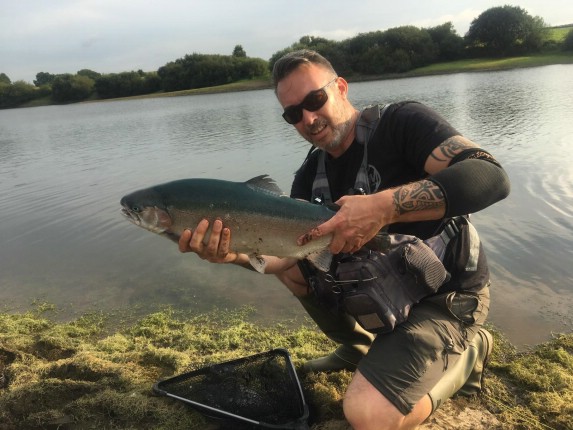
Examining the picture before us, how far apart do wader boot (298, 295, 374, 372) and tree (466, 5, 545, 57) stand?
89968 mm

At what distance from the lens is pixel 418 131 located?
333 cm

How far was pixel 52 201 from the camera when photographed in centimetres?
1266

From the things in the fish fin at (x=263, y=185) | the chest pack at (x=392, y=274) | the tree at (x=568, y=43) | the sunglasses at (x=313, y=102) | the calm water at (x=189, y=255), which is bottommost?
the calm water at (x=189, y=255)

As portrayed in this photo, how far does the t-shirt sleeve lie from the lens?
325 cm

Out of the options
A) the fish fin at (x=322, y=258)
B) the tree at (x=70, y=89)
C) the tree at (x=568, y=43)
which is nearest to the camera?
the fish fin at (x=322, y=258)

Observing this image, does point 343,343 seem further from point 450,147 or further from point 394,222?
point 450,147

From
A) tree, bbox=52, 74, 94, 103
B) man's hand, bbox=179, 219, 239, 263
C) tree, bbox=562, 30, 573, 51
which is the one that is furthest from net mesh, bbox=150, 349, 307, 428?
tree, bbox=52, 74, 94, 103

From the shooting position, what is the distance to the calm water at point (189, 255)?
6148mm

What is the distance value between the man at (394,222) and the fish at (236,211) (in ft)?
0.26

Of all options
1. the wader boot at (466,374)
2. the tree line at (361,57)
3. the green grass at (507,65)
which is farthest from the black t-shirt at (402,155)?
the tree line at (361,57)

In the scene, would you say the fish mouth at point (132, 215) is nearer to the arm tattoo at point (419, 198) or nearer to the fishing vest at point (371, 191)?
the fishing vest at point (371, 191)

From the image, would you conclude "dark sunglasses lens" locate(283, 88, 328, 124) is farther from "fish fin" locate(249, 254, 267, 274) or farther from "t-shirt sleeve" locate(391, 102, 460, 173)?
"fish fin" locate(249, 254, 267, 274)

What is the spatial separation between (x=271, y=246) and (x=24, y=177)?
1647 centimetres

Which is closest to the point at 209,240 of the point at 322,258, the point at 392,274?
the point at 322,258
